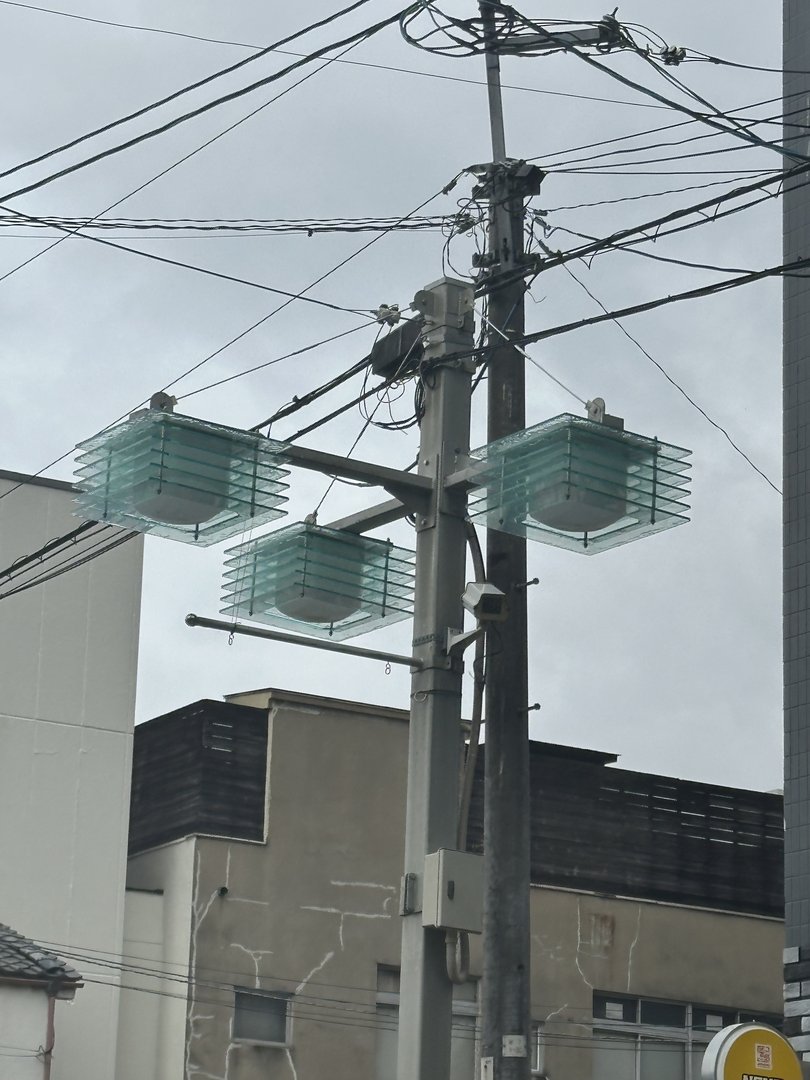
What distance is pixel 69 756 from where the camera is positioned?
2353cm

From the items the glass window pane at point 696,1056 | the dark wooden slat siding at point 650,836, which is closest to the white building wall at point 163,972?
the dark wooden slat siding at point 650,836

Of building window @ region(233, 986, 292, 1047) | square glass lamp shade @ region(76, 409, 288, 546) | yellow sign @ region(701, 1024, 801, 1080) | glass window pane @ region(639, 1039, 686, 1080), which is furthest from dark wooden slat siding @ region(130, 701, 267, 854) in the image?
yellow sign @ region(701, 1024, 801, 1080)

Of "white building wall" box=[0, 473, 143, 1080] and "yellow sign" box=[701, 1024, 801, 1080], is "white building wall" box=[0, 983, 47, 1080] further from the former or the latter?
"yellow sign" box=[701, 1024, 801, 1080]

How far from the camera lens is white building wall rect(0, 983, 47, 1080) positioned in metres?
20.1

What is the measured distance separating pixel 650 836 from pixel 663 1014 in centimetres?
247

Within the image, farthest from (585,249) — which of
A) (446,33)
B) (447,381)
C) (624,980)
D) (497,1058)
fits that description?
(624,980)

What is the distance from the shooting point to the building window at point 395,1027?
23.9 m

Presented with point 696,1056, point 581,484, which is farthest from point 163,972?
point 581,484

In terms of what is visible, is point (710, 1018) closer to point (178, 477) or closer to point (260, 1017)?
point (260, 1017)

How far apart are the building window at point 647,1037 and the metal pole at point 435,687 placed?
51.8ft

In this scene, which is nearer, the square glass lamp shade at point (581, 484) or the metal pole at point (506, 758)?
the square glass lamp shade at point (581, 484)

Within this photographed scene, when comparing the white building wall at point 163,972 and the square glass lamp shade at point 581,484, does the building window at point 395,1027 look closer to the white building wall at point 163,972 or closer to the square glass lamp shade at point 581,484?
the white building wall at point 163,972

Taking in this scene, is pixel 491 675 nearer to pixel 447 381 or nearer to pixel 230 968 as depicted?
pixel 447 381

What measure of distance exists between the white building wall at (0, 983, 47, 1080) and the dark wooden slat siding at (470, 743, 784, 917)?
7.14 meters
